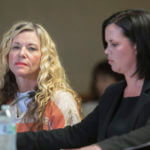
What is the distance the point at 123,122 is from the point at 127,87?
8.3 inches

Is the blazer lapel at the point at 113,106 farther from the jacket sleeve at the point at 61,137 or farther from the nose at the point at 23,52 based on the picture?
the nose at the point at 23,52

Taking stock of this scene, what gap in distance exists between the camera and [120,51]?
1.62 m

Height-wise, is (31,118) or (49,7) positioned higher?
(49,7)

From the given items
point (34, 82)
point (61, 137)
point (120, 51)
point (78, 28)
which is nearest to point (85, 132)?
point (61, 137)

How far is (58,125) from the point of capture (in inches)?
83.9

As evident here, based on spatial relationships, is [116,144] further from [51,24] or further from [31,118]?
[51,24]

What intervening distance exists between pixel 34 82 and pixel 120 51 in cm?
91

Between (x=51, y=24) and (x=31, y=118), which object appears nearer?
(x=31, y=118)

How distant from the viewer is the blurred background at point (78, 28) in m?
5.08

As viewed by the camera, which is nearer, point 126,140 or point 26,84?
point 126,140

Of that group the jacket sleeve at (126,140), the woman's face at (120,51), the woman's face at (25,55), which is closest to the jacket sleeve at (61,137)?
the woman's face at (120,51)

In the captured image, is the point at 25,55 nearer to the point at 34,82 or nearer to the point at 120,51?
the point at 34,82

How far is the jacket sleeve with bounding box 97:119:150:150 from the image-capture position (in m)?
1.33

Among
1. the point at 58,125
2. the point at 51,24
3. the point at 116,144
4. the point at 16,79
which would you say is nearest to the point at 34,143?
the point at 58,125
